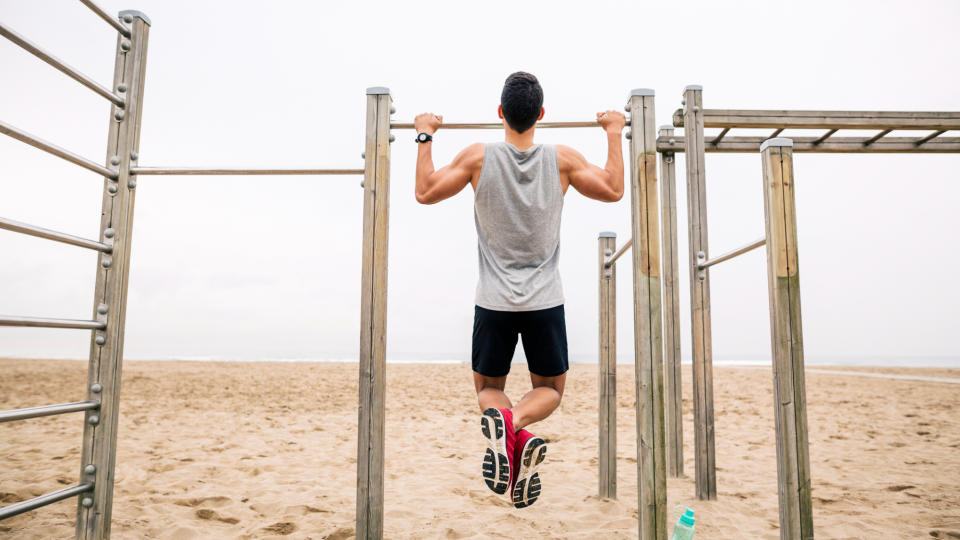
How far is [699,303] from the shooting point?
3771mm

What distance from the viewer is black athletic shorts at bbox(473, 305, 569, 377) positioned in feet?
7.55

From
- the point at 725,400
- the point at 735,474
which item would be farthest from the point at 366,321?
the point at 725,400

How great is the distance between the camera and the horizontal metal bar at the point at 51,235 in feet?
7.10

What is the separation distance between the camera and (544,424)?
660 cm

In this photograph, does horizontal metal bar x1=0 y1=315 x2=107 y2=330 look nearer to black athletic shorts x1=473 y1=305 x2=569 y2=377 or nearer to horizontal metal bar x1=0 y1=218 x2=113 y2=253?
horizontal metal bar x1=0 y1=218 x2=113 y2=253

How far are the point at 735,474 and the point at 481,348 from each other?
3.23 meters

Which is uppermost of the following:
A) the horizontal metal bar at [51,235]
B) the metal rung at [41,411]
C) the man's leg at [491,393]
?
the horizontal metal bar at [51,235]

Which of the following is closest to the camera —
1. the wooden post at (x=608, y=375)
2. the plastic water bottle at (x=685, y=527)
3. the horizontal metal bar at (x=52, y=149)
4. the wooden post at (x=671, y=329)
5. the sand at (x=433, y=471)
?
the horizontal metal bar at (x=52, y=149)

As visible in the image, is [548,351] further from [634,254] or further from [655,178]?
[655,178]

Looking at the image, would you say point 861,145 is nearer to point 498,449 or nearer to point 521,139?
point 521,139

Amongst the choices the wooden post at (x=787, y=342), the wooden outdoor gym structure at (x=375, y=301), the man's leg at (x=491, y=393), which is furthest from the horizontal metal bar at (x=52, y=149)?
the wooden post at (x=787, y=342)

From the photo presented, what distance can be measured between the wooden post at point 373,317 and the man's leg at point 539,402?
2.07 ft

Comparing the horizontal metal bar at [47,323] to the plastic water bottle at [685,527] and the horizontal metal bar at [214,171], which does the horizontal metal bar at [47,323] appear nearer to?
the horizontal metal bar at [214,171]

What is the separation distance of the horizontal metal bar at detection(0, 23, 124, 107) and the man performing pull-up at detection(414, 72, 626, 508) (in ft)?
5.36
